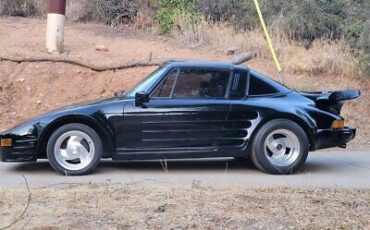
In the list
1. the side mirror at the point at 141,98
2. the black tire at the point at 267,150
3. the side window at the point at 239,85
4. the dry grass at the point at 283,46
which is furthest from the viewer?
the dry grass at the point at 283,46

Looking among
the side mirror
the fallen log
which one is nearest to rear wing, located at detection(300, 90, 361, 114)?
the side mirror

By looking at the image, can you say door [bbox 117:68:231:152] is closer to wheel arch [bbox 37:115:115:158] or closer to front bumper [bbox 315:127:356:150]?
wheel arch [bbox 37:115:115:158]

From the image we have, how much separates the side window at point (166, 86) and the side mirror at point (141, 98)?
0.16 m

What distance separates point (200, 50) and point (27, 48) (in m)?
4.15

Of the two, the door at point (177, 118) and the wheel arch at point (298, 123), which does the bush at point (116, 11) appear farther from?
the wheel arch at point (298, 123)

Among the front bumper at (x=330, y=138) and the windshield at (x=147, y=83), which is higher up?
the windshield at (x=147, y=83)

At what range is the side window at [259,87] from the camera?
948cm

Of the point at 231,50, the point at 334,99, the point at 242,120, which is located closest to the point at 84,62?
the point at 231,50

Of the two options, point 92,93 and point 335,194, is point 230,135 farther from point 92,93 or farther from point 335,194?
point 92,93

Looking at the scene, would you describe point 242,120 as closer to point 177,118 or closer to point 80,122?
point 177,118

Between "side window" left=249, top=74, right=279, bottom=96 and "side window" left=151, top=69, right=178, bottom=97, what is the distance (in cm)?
108

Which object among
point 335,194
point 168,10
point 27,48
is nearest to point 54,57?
point 27,48

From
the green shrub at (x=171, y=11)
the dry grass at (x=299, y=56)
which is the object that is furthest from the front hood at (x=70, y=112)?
the green shrub at (x=171, y=11)

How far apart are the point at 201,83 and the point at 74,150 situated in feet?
6.34
